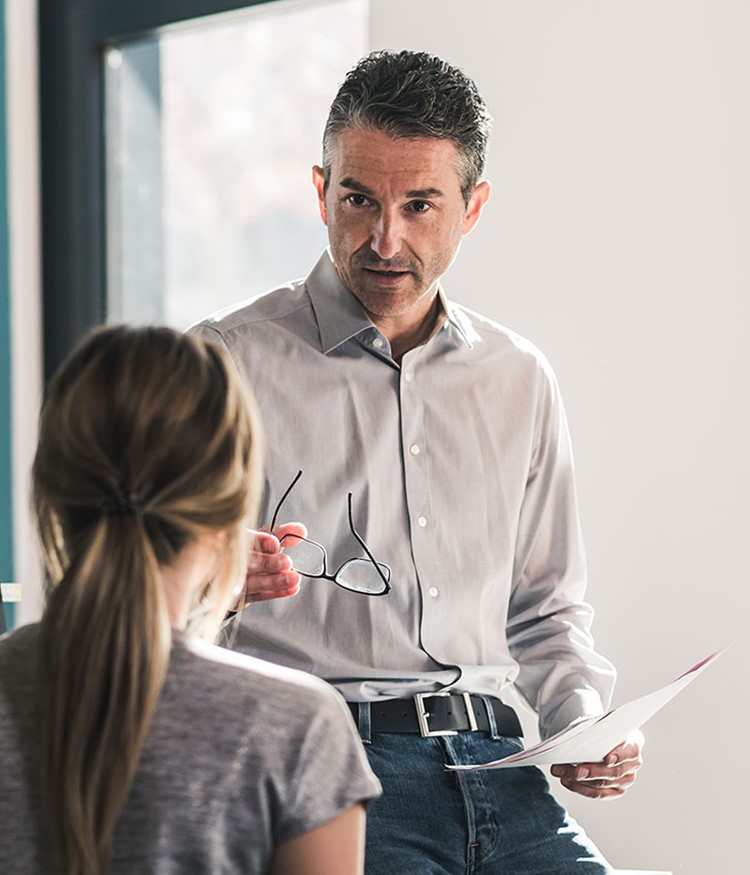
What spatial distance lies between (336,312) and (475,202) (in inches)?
11.1

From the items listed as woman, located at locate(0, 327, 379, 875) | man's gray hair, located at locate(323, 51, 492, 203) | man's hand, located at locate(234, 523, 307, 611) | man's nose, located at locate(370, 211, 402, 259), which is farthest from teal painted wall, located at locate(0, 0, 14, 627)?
woman, located at locate(0, 327, 379, 875)

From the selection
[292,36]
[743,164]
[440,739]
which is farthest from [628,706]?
[292,36]

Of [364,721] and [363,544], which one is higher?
[363,544]

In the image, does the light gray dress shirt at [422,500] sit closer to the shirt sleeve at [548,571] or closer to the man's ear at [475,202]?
the shirt sleeve at [548,571]

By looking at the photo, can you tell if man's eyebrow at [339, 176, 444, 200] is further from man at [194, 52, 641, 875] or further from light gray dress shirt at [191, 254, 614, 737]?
light gray dress shirt at [191, 254, 614, 737]

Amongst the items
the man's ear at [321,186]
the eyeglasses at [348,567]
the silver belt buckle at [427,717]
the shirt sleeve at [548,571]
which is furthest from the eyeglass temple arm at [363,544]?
the man's ear at [321,186]

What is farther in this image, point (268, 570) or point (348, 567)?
point (348, 567)

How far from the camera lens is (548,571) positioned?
6.40 feet

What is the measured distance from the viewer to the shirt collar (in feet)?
6.09

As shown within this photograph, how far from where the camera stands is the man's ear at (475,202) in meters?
1.93

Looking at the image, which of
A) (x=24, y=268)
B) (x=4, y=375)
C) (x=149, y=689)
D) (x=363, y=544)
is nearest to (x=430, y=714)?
(x=363, y=544)

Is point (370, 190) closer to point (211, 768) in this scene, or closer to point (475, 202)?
point (475, 202)

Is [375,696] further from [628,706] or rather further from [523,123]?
[523,123]

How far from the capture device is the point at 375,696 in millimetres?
1736
